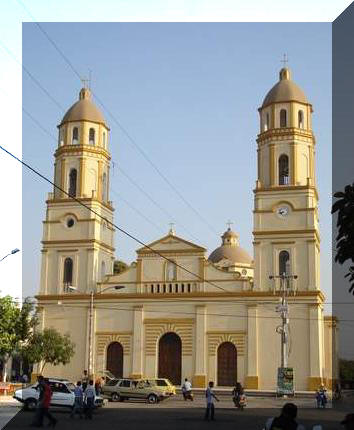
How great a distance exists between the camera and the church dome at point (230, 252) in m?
65.4

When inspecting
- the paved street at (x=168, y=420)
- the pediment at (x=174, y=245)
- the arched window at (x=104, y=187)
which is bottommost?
the paved street at (x=168, y=420)

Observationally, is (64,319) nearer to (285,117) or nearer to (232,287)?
(232,287)

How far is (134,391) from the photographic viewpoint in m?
36.6

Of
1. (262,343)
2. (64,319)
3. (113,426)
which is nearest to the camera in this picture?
(113,426)

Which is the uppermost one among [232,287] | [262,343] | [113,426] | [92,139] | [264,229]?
[92,139]

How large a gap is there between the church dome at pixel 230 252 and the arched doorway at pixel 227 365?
1768 centimetres

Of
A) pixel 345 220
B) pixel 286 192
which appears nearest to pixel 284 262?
pixel 286 192

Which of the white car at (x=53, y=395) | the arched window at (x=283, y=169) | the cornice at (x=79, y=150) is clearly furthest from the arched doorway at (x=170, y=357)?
the white car at (x=53, y=395)

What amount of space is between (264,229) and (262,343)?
22.7ft

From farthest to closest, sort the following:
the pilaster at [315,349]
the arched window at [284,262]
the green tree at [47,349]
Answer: the arched window at [284,262]
the green tree at [47,349]
the pilaster at [315,349]

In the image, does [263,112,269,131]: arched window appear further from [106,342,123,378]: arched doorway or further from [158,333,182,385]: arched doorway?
[106,342,123,378]: arched doorway

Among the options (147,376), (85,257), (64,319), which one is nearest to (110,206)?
(85,257)

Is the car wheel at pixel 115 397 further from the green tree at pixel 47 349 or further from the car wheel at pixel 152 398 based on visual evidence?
the green tree at pixel 47 349

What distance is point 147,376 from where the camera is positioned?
48.0 metres
